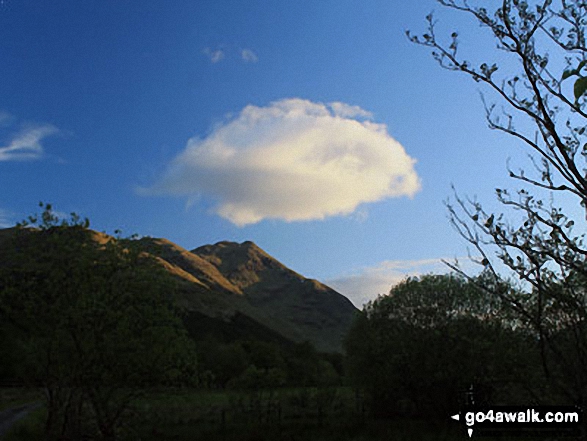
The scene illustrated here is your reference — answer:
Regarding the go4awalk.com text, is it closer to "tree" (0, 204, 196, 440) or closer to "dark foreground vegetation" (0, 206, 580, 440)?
"dark foreground vegetation" (0, 206, 580, 440)

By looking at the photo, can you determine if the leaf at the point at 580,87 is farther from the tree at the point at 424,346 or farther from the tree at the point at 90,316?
the tree at the point at 424,346

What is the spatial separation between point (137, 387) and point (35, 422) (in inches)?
500

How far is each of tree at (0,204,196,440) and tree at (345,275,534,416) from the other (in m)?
19.8

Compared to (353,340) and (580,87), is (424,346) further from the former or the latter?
(580,87)

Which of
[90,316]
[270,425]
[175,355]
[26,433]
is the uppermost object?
[90,316]

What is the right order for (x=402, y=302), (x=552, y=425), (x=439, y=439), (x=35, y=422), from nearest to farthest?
1. (x=552, y=425)
2. (x=439, y=439)
3. (x=35, y=422)
4. (x=402, y=302)

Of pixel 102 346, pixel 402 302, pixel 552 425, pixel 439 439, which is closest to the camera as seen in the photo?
pixel 552 425

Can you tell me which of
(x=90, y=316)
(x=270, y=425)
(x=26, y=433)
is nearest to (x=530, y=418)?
(x=90, y=316)

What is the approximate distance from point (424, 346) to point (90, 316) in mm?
25405

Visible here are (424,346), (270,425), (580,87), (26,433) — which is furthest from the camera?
(424,346)

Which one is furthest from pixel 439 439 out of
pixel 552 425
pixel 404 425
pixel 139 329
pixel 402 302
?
pixel 552 425

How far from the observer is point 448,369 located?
122 feet

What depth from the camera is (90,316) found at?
2433cm

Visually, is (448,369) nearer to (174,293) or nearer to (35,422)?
(174,293)
